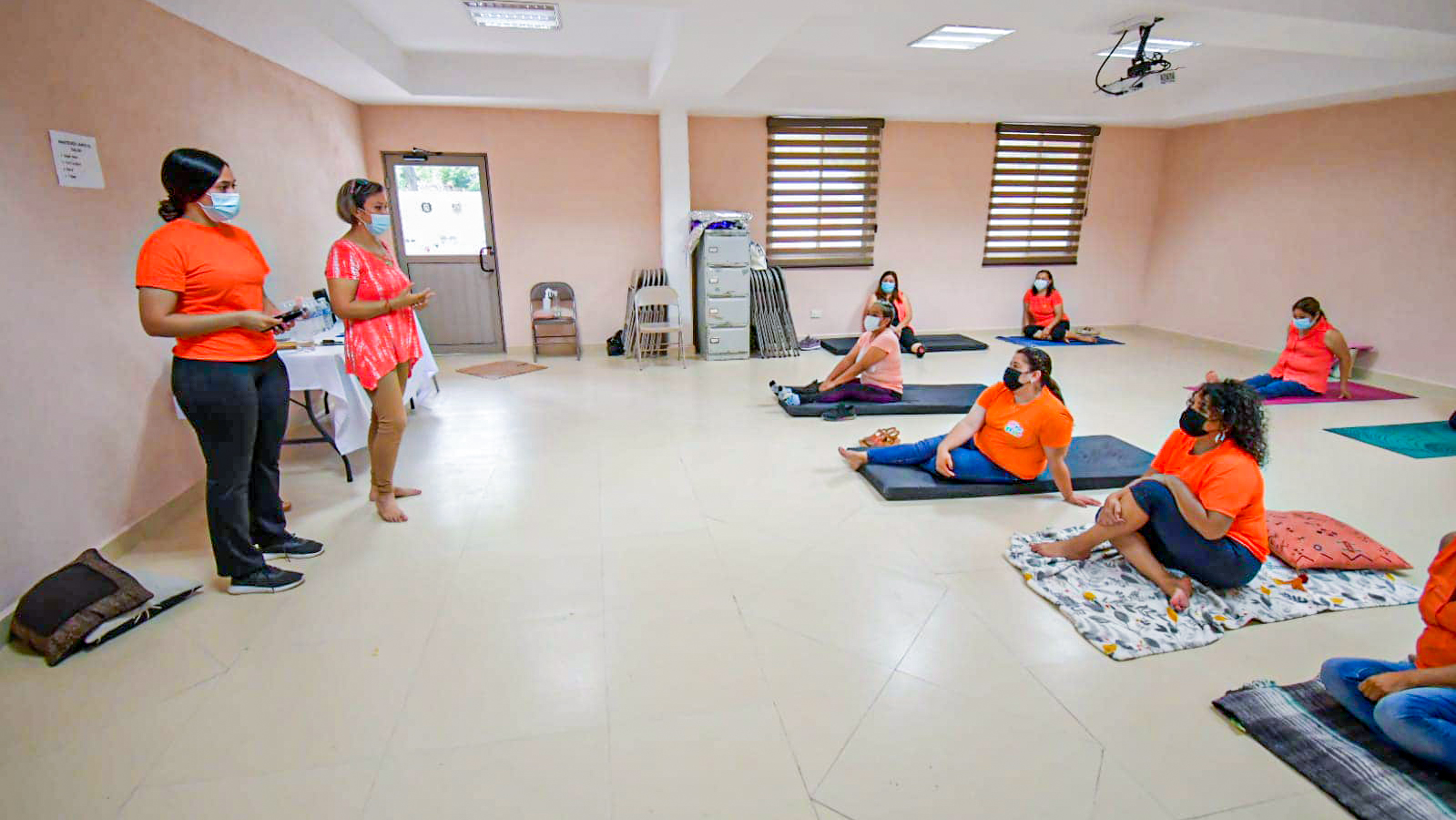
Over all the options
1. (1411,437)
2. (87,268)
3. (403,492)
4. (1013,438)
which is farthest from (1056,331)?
(87,268)

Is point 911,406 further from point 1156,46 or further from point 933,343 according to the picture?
point 1156,46

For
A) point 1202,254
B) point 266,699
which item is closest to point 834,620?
point 266,699

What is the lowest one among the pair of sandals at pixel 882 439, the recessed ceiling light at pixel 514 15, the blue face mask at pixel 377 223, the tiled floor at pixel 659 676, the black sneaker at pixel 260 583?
the tiled floor at pixel 659 676

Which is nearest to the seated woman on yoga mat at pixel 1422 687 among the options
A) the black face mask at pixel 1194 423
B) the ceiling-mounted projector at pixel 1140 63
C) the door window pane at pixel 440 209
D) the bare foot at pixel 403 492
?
the black face mask at pixel 1194 423

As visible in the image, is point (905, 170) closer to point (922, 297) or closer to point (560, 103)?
point (922, 297)

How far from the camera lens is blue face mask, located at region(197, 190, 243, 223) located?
2.32m

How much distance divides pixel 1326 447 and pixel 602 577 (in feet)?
16.1

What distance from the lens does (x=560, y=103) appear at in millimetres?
6516

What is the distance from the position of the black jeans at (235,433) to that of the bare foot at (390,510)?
0.58m

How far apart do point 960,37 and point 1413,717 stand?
556 cm

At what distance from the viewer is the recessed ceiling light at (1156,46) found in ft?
17.8

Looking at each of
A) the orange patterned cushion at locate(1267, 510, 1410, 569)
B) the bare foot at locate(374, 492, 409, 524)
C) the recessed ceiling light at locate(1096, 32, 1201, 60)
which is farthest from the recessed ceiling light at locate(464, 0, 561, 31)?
the orange patterned cushion at locate(1267, 510, 1410, 569)

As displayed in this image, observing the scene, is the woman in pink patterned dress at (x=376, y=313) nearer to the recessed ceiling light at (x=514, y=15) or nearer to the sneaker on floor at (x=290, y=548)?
the sneaker on floor at (x=290, y=548)

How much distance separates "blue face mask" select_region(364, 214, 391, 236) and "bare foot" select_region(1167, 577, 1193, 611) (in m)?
3.65
